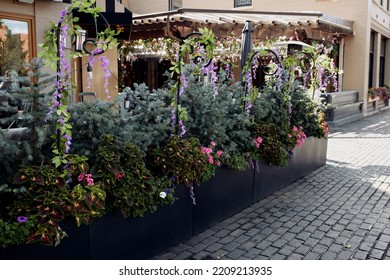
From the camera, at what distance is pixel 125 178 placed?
3.27 meters

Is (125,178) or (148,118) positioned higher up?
(148,118)

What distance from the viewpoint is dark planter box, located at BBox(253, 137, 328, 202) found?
17.4ft

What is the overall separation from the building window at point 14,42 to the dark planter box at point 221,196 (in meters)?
4.45

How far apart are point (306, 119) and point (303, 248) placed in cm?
319

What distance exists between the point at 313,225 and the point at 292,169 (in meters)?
1.78

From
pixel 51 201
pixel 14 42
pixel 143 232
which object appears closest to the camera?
pixel 51 201

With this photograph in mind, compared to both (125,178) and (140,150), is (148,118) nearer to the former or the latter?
(140,150)

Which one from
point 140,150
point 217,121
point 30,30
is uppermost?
Result: point 30,30

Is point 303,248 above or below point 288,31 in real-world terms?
below

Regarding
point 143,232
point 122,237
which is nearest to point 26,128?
point 122,237

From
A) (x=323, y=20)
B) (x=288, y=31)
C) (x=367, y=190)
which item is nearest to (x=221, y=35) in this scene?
(x=288, y=31)

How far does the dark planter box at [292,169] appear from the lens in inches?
209

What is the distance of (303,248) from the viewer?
3.85 meters

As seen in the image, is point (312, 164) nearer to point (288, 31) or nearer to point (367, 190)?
point (367, 190)
